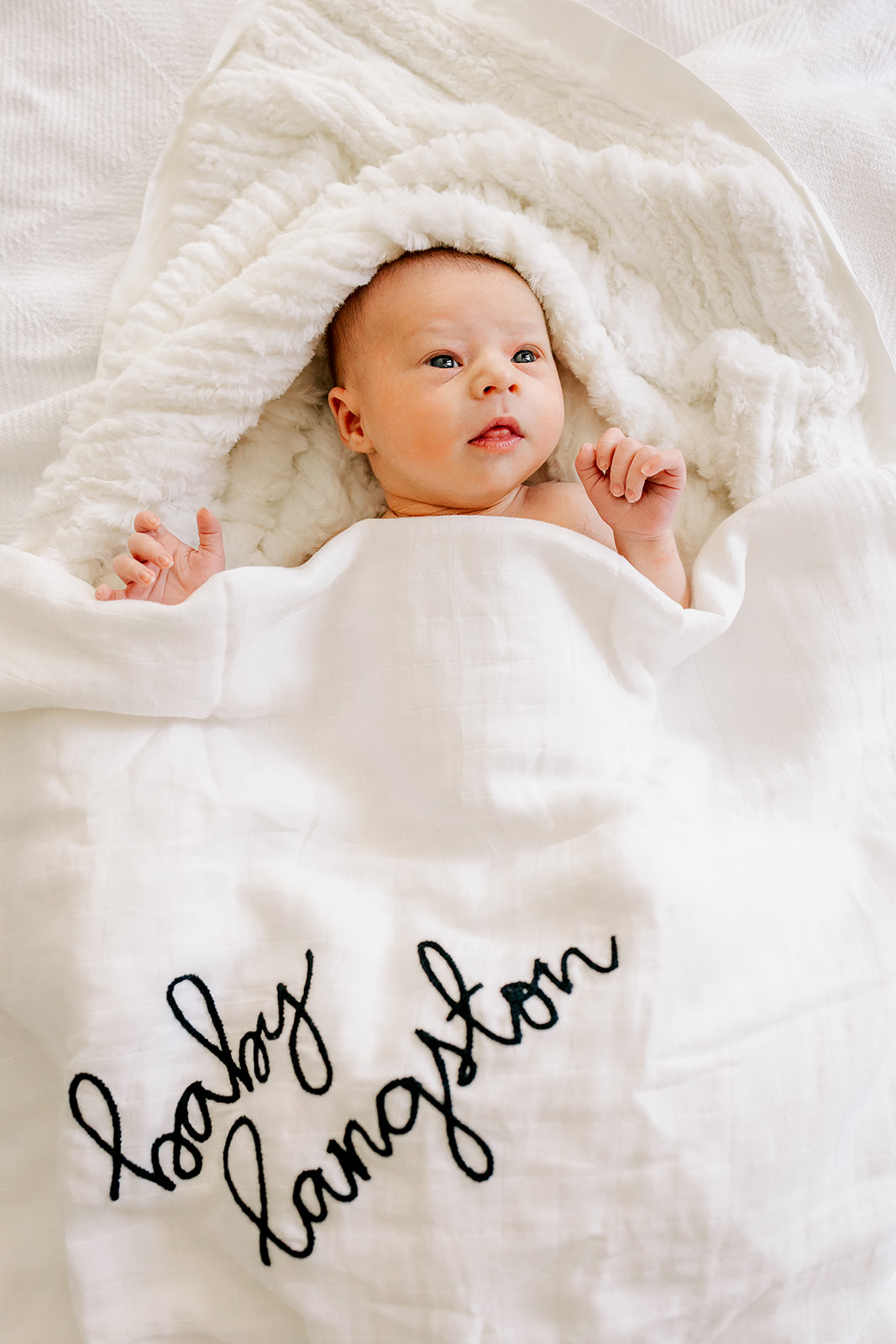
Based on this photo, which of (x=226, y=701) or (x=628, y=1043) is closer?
(x=628, y=1043)

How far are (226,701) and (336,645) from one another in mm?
134

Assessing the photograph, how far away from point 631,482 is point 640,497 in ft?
0.10

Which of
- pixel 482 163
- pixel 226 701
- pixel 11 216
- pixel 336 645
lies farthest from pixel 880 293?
pixel 11 216

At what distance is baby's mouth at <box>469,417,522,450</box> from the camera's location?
1.04 m

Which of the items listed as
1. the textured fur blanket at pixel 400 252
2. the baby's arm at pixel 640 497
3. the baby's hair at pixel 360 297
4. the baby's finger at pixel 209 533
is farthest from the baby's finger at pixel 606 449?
the baby's finger at pixel 209 533

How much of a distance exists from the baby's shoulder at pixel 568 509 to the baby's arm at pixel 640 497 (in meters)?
0.04

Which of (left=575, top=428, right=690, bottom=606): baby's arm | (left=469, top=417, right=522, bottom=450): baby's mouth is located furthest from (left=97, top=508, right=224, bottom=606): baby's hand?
(left=575, top=428, right=690, bottom=606): baby's arm

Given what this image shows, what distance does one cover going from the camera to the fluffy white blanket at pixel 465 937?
0.83 m

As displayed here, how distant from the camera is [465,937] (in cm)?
91

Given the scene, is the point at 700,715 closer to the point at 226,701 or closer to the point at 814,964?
the point at 814,964

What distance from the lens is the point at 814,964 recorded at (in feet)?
2.94

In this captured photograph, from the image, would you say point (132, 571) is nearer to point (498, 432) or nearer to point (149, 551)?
point (149, 551)

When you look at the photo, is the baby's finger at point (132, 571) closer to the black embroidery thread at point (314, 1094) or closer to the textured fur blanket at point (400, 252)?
the textured fur blanket at point (400, 252)

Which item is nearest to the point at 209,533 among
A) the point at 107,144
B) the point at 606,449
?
the point at 606,449
